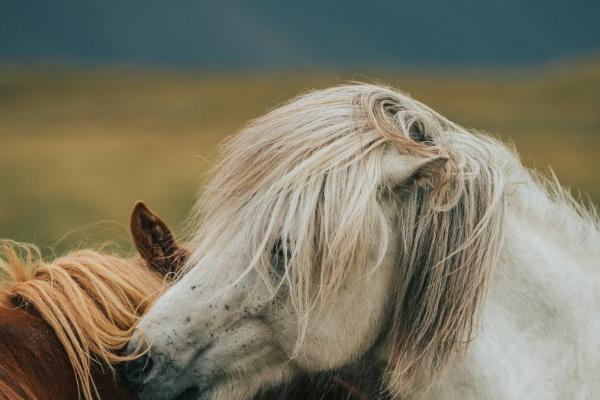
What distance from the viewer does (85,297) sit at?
9.19ft

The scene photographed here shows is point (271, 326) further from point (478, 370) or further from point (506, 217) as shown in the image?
point (506, 217)

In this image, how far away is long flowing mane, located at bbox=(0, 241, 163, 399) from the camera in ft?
8.68

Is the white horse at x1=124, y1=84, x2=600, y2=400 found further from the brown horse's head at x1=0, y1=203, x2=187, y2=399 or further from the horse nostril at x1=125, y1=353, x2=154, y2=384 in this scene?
the brown horse's head at x1=0, y1=203, x2=187, y2=399

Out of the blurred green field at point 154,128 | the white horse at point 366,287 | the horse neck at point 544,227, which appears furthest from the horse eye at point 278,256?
the blurred green field at point 154,128

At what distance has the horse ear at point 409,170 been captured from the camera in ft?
8.39

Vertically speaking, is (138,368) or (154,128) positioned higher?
(138,368)

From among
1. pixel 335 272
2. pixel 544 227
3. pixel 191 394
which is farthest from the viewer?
pixel 544 227

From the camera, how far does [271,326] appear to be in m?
2.67

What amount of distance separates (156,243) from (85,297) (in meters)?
Result: 0.45

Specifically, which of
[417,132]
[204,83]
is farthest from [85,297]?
[204,83]

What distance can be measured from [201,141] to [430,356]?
3655 cm

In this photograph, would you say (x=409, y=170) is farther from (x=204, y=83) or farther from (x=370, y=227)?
(x=204, y=83)

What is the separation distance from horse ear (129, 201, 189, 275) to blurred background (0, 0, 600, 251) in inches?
16.4

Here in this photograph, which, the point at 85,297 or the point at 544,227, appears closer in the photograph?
the point at 85,297
